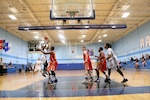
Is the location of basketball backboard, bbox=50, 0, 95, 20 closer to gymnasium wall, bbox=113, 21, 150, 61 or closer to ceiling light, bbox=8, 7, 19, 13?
ceiling light, bbox=8, 7, 19, 13

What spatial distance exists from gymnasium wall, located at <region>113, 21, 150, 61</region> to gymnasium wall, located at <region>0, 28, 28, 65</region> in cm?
1581

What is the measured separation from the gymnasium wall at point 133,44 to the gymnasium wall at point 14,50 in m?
15.8

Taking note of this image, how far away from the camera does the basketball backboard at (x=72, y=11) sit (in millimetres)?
11602

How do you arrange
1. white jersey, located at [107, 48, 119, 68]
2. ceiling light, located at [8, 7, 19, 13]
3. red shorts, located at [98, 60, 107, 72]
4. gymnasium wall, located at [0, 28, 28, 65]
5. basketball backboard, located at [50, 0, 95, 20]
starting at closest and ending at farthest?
1. white jersey, located at [107, 48, 119, 68]
2. red shorts, located at [98, 60, 107, 72]
3. basketball backboard, located at [50, 0, 95, 20]
4. ceiling light, located at [8, 7, 19, 13]
5. gymnasium wall, located at [0, 28, 28, 65]

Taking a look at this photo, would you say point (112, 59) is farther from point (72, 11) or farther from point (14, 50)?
point (14, 50)

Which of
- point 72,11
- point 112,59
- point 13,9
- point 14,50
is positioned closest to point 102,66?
point 112,59

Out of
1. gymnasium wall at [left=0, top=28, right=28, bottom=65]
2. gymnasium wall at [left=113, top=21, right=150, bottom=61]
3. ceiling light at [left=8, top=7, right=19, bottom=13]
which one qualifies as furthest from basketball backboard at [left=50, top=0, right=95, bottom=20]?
gymnasium wall at [left=0, top=28, right=28, bottom=65]


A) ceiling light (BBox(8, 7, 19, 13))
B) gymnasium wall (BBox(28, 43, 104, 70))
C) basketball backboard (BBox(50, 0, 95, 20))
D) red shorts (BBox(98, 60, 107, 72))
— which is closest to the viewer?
red shorts (BBox(98, 60, 107, 72))

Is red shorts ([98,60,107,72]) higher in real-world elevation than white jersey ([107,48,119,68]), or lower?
lower

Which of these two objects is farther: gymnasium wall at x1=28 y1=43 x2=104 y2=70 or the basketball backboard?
gymnasium wall at x1=28 y1=43 x2=104 y2=70

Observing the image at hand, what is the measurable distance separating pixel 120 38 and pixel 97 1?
17171 mm

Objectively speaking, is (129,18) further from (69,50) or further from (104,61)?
(69,50)

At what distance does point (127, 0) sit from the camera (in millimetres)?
13953

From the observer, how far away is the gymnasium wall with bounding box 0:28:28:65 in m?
20.8
